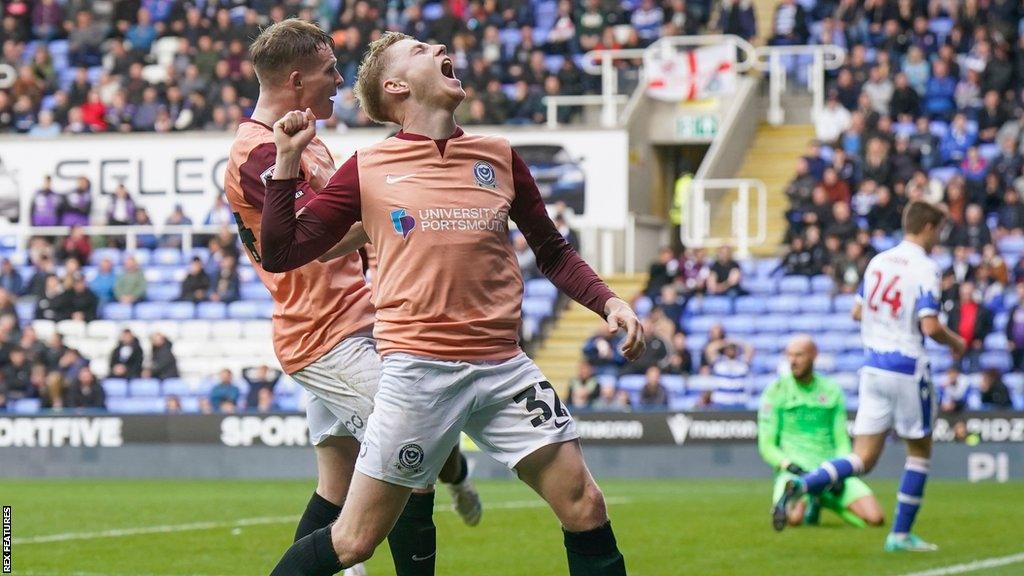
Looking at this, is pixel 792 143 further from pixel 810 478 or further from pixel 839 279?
pixel 810 478

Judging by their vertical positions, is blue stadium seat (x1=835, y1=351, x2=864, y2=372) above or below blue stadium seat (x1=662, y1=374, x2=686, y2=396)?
above

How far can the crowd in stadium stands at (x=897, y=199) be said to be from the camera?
21875 millimetres

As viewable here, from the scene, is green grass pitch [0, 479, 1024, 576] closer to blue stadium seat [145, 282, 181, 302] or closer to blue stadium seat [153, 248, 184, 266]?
blue stadium seat [145, 282, 181, 302]

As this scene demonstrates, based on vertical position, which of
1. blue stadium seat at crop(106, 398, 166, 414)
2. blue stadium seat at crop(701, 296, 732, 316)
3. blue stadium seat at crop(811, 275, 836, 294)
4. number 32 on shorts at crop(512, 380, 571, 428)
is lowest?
blue stadium seat at crop(106, 398, 166, 414)

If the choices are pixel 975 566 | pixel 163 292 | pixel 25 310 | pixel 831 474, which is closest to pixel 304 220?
pixel 975 566

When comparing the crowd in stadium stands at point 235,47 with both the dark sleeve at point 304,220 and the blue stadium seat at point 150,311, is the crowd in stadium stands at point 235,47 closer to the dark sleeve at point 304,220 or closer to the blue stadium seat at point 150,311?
the blue stadium seat at point 150,311

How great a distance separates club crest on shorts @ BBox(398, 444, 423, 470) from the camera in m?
6.01

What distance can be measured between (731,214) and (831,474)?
15775 mm

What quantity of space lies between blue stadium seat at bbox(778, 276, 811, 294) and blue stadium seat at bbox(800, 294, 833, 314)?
18cm

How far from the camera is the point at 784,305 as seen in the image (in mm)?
23781

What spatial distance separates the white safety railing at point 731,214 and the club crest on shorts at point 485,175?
755 inches

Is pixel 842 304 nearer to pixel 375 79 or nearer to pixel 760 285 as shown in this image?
pixel 760 285

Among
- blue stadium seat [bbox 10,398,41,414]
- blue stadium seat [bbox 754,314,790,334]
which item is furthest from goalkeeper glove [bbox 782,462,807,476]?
blue stadium seat [bbox 10,398,41,414]

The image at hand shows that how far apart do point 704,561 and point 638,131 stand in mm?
18030
